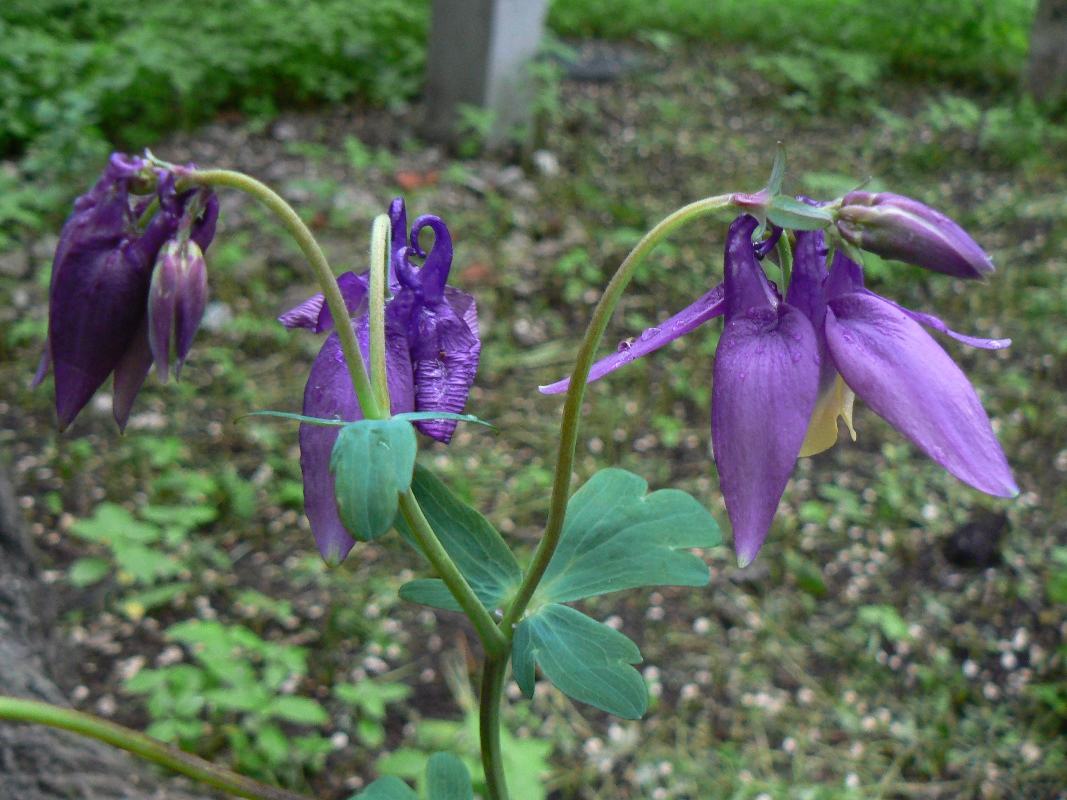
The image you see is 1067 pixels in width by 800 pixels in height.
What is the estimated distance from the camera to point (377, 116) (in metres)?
4.76

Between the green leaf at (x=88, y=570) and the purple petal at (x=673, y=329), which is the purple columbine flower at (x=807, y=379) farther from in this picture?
the green leaf at (x=88, y=570)

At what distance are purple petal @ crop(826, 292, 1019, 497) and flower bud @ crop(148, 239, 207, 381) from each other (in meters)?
0.50

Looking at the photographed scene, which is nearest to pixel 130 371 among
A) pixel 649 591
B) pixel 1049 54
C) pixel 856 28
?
pixel 649 591

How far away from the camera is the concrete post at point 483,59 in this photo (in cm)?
417

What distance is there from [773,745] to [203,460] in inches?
65.8

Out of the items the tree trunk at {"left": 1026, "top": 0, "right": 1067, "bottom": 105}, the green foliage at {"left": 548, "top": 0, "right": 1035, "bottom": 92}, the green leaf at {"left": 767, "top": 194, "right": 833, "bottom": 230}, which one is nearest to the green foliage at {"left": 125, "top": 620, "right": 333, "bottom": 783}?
the green leaf at {"left": 767, "top": 194, "right": 833, "bottom": 230}

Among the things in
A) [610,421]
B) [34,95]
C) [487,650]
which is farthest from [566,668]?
[34,95]

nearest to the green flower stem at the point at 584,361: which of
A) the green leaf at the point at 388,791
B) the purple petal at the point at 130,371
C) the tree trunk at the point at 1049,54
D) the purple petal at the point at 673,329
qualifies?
the purple petal at the point at 673,329

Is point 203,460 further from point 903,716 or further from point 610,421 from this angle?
point 903,716

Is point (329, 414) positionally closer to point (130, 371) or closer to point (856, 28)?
point (130, 371)

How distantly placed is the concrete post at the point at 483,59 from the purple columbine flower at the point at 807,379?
12.4 feet

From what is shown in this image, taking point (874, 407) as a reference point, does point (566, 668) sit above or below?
below

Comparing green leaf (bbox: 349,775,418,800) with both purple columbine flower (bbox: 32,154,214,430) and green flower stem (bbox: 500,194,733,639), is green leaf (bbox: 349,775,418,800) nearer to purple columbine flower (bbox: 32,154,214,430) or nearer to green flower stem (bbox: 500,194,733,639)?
green flower stem (bbox: 500,194,733,639)

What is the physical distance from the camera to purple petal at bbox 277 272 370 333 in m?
0.83
